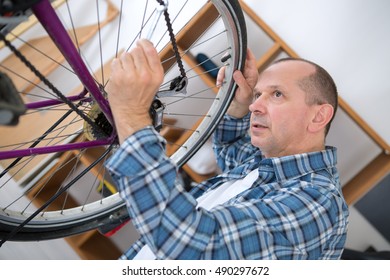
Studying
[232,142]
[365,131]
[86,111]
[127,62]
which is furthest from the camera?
[365,131]

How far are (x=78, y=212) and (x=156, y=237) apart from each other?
495mm

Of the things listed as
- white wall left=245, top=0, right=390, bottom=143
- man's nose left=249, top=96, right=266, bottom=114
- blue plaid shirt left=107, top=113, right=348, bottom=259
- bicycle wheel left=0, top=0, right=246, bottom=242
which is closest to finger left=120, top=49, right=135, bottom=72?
blue plaid shirt left=107, top=113, right=348, bottom=259

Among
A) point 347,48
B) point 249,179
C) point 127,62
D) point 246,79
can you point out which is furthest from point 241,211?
point 347,48

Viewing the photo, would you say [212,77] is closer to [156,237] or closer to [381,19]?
[381,19]

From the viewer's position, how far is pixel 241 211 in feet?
2.30

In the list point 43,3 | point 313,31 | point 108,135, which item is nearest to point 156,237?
point 108,135

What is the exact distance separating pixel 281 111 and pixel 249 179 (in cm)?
19

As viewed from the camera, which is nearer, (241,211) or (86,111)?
(241,211)

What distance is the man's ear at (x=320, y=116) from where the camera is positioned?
953mm

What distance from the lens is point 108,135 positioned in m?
0.84

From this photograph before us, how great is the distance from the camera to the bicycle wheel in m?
0.90

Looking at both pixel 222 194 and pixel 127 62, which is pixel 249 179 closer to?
pixel 222 194

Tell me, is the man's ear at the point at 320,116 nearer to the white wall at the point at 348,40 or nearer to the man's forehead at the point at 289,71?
the man's forehead at the point at 289,71

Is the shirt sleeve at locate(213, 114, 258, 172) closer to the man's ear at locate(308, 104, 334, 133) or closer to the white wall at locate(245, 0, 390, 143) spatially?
the man's ear at locate(308, 104, 334, 133)
